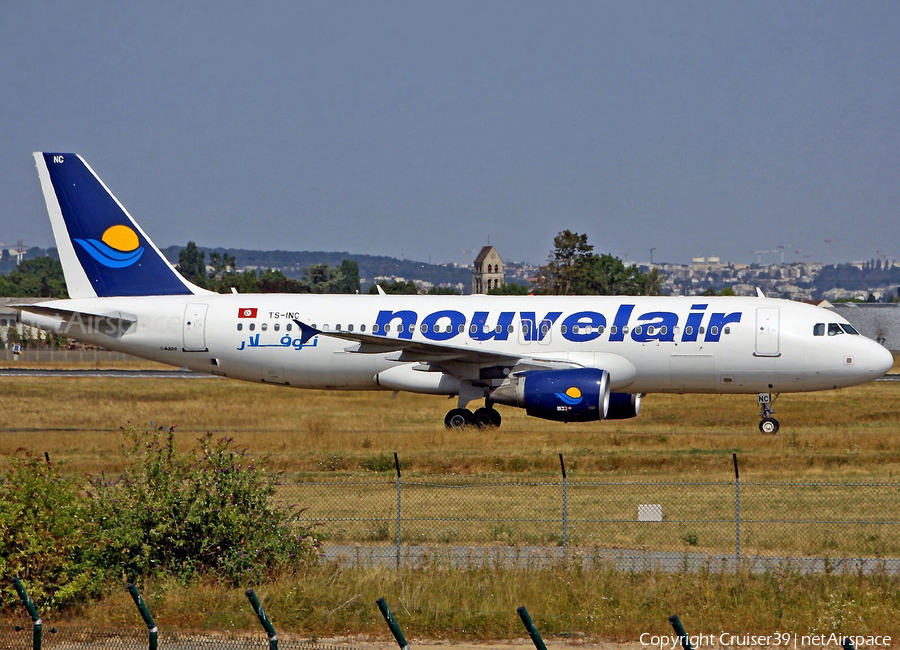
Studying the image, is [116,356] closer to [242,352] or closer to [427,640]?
[242,352]

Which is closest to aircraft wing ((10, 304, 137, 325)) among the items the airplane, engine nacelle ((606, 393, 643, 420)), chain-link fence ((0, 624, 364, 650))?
the airplane

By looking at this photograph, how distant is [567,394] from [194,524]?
14.2 m

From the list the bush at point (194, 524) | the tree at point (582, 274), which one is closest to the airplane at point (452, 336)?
the bush at point (194, 524)

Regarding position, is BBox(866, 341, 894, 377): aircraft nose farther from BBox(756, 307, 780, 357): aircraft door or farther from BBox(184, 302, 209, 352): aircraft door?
BBox(184, 302, 209, 352): aircraft door

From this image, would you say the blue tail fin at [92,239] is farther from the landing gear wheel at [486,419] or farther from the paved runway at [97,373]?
the paved runway at [97,373]

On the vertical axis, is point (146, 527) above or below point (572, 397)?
below

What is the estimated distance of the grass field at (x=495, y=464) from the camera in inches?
516

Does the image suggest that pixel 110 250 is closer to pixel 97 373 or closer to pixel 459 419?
pixel 459 419

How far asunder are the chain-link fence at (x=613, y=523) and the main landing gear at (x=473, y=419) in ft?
24.3

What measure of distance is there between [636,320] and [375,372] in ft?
23.9

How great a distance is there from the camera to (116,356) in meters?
72.9

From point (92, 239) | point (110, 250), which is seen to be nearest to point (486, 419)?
point (110, 250)

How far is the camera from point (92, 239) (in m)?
32.7

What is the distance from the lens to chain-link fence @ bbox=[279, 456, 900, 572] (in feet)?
53.0
